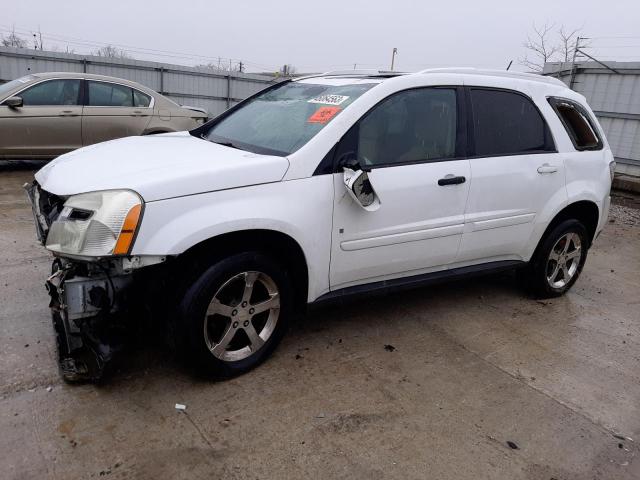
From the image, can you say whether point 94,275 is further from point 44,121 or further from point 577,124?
point 44,121

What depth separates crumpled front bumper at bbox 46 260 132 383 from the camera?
8.69 feet

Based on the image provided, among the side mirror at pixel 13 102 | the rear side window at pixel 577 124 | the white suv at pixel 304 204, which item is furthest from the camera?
the side mirror at pixel 13 102

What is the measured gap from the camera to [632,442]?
284cm

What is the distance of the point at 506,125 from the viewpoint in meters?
4.03

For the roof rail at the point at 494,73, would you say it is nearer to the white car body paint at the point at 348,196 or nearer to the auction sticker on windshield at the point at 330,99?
the white car body paint at the point at 348,196

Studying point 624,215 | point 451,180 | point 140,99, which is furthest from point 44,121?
point 624,215

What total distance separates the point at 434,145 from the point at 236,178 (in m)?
1.48

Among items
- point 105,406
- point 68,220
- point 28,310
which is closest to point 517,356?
point 105,406

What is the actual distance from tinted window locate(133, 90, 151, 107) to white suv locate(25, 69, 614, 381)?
4.98 m

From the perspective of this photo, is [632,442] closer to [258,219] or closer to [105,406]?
[258,219]

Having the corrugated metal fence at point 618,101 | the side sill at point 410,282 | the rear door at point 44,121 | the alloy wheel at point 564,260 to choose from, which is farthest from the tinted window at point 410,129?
the corrugated metal fence at point 618,101

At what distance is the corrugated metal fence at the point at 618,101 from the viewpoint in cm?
1022

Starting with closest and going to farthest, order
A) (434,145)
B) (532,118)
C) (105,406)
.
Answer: (105,406) → (434,145) → (532,118)

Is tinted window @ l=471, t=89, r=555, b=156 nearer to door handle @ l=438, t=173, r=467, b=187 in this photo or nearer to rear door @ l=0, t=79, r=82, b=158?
door handle @ l=438, t=173, r=467, b=187
